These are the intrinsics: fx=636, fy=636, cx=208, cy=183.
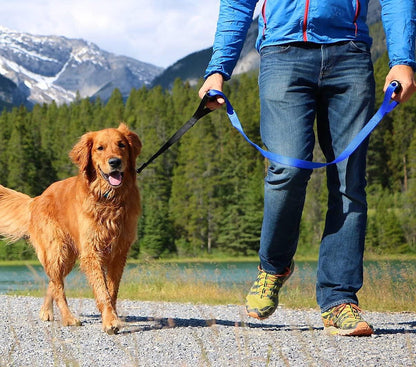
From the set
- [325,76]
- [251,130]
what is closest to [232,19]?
[325,76]

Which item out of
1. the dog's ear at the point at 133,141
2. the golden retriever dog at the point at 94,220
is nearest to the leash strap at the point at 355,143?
the golden retriever dog at the point at 94,220

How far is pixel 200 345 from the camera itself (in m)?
2.49

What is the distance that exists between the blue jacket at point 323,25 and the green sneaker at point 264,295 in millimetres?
1403

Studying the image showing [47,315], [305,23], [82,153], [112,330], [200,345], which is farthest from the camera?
[47,315]

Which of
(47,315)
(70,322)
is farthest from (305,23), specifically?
(47,315)

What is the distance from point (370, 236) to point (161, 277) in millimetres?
52123

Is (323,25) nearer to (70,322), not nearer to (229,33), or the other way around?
(229,33)

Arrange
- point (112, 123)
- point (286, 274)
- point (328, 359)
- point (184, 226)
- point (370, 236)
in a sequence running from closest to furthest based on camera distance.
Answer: point (328, 359), point (286, 274), point (370, 236), point (184, 226), point (112, 123)

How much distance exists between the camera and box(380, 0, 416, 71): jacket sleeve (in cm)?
384

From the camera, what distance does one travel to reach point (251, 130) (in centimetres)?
8112

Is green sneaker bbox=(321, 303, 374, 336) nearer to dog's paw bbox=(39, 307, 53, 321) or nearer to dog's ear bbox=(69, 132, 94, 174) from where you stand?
dog's ear bbox=(69, 132, 94, 174)

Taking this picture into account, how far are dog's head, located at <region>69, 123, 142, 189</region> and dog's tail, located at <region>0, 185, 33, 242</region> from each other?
988mm

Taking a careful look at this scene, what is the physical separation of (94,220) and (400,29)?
2.79 m

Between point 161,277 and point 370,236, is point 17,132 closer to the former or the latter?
point 370,236
